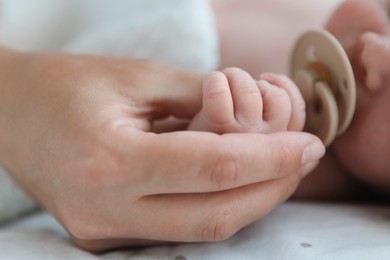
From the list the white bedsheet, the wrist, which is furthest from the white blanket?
the wrist

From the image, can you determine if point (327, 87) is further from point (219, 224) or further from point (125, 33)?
point (125, 33)

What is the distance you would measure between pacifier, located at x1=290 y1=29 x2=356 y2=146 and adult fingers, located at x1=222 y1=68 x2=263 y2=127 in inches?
4.8

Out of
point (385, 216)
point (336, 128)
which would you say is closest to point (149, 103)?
point (336, 128)

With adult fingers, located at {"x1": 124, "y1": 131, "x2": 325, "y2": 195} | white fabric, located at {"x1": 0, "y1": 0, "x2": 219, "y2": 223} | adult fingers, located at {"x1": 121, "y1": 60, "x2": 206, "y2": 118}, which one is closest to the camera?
adult fingers, located at {"x1": 124, "y1": 131, "x2": 325, "y2": 195}

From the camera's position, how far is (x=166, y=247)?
0.62 m

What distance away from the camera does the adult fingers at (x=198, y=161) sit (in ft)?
1.67

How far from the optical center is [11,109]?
2.09 feet

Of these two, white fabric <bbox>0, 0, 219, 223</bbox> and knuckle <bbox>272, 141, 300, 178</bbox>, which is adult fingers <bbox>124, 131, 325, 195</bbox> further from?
white fabric <bbox>0, 0, 219, 223</bbox>

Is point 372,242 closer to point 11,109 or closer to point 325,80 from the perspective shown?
point 325,80

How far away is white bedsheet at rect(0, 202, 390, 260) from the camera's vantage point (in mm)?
582

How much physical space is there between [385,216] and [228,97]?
11.7 inches

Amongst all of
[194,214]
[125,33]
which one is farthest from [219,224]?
[125,33]

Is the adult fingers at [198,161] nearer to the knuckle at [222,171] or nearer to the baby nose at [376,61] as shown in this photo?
the knuckle at [222,171]

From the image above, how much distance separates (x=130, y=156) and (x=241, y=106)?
0.13m
